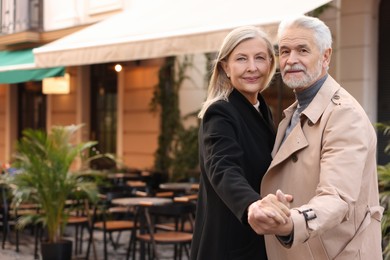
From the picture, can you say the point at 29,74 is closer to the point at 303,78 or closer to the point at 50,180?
the point at 50,180

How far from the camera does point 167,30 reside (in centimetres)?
789

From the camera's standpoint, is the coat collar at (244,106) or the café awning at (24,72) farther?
the café awning at (24,72)

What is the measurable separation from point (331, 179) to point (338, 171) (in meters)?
0.03

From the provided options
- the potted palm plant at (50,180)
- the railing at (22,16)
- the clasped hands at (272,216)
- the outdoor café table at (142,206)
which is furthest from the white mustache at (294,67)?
the railing at (22,16)

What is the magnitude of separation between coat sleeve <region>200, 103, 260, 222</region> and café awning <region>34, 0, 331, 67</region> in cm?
389

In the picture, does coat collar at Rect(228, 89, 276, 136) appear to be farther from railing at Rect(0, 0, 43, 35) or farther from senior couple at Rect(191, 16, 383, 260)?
railing at Rect(0, 0, 43, 35)

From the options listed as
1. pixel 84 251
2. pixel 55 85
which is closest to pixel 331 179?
pixel 84 251

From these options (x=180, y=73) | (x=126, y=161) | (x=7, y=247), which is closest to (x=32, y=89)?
(x=126, y=161)

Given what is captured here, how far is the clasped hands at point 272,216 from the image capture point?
195 cm

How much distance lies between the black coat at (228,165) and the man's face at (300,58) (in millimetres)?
269

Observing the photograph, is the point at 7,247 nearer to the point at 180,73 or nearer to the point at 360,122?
the point at 180,73

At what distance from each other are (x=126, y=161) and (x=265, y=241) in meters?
A: 11.3

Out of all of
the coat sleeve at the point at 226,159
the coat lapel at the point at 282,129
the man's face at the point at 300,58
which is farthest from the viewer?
the coat lapel at the point at 282,129

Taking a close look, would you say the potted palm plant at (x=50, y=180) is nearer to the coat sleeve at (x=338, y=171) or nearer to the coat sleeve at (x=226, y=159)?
the coat sleeve at (x=226, y=159)
